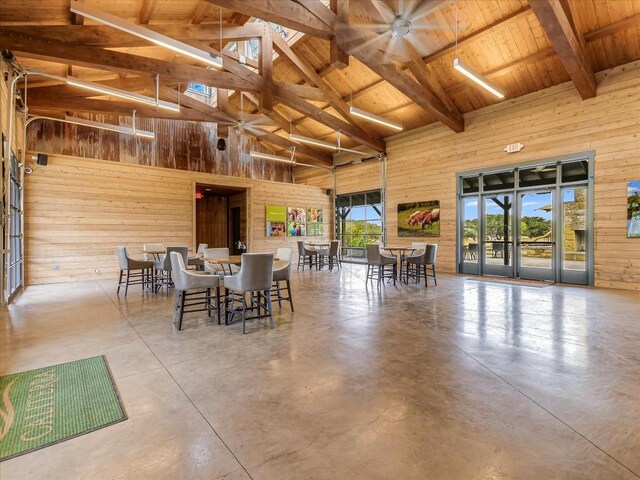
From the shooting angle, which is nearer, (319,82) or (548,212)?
(548,212)

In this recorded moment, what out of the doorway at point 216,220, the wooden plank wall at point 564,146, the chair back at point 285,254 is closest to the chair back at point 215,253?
the chair back at point 285,254

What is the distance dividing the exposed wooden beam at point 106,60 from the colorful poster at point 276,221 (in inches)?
203

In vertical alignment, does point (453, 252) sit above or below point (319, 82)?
below

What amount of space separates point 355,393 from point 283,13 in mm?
5246

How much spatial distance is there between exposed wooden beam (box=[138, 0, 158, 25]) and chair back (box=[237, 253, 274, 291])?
4.95 m

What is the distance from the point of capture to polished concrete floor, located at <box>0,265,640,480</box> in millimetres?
1630

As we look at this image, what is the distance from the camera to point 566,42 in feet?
17.6

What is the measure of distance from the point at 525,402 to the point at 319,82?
8277 millimetres

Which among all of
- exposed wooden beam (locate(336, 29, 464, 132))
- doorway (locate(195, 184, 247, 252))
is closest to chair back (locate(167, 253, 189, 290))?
exposed wooden beam (locate(336, 29, 464, 132))

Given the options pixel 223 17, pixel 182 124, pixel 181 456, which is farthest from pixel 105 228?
pixel 181 456

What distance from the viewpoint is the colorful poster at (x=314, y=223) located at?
42.5 ft

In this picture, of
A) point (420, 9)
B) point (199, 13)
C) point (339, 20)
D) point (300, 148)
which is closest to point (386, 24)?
point (420, 9)

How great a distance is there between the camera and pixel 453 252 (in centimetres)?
912

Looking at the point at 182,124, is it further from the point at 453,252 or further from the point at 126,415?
the point at 126,415
